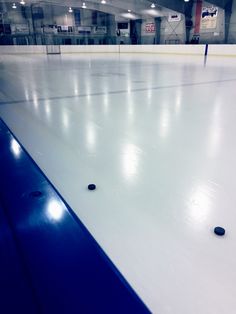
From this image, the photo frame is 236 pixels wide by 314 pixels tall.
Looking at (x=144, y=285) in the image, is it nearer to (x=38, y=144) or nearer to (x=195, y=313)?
(x=195, y=313)

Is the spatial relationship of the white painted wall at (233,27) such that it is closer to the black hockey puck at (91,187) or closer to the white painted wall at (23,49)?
the white painted wall at (23,49)

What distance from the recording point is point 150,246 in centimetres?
104

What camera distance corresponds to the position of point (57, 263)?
2.78ft

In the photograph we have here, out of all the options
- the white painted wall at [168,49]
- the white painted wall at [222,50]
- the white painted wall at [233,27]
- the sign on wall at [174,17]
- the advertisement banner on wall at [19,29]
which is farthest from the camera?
the advertisement banner on wall at [19,29]

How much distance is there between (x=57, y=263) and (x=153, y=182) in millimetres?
805

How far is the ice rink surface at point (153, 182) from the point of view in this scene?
2.97ft

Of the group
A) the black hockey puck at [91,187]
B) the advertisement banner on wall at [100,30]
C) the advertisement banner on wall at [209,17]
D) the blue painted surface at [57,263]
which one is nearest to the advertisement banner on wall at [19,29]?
the advertisement banner on wall at [100,30]

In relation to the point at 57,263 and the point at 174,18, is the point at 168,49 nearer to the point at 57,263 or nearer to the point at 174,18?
the point at 174,18

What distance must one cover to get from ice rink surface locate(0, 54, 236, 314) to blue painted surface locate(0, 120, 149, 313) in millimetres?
104

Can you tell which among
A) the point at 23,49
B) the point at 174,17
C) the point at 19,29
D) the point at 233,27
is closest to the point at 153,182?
the point at 233,27

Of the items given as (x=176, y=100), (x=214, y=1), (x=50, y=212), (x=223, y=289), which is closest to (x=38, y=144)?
(x=50, y=212)

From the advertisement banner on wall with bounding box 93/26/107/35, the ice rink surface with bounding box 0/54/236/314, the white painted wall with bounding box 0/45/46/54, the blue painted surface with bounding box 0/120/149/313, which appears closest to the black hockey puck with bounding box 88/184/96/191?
the ice rink surface with bounding box 0/54/236/314

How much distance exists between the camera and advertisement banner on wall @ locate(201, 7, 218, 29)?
56.4ft

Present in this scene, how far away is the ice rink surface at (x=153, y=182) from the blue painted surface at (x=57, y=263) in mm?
104
